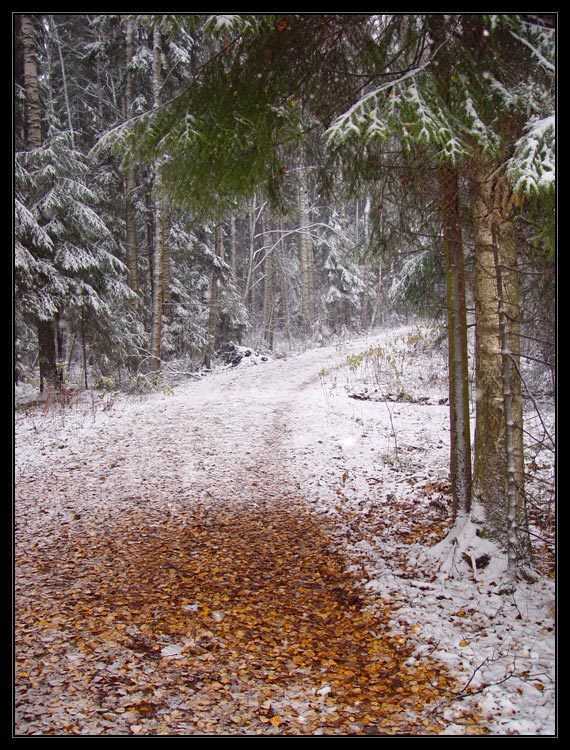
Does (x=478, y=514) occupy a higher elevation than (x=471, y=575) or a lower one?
higher

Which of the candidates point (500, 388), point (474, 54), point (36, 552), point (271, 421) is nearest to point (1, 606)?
point (36, 552)

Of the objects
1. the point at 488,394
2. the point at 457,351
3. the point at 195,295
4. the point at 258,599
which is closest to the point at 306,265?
the point at 195,295

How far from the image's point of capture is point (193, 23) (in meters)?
4.03

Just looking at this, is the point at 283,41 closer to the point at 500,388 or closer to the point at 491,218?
the point at 491,218

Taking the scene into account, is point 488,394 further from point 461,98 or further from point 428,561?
point 461,98

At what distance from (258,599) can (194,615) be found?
63 cm

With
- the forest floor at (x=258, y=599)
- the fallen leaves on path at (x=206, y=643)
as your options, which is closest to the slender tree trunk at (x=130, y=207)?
the forest floor at (x=258, y=599)

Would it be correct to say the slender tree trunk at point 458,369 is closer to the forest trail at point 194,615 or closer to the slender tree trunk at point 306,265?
the forest trail at point 194,615

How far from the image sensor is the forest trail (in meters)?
2.98

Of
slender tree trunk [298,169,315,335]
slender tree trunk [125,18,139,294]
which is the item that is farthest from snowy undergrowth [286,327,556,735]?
slender tree trunk [298,169,315,335]

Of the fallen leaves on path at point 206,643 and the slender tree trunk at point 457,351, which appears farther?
the slender tree trunk at point 457,351

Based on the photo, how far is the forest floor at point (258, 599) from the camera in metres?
3.00

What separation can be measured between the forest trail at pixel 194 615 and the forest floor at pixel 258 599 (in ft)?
0.05

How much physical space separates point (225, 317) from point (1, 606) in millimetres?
17450
